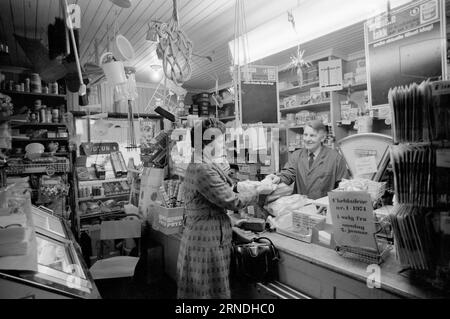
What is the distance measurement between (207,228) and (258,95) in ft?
5.55

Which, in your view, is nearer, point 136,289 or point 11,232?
point 11,232

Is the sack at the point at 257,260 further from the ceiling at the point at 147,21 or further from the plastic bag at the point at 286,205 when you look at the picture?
the ceiling at the point at 147,21

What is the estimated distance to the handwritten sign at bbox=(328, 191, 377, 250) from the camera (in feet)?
4.42

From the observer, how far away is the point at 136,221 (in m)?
3.02

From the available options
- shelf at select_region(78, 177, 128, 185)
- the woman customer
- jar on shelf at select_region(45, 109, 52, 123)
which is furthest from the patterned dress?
jar on shelf at select_region(45, 109, 52, 123)

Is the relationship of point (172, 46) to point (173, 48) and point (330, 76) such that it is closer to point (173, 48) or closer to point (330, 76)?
point (173, 48)

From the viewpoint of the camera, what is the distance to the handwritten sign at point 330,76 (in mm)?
3213

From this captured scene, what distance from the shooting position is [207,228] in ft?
5.82

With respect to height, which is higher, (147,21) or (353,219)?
(147,21)

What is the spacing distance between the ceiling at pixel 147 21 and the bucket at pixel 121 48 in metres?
0.83

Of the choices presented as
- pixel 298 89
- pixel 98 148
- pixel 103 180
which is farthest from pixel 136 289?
pixel 298 89
